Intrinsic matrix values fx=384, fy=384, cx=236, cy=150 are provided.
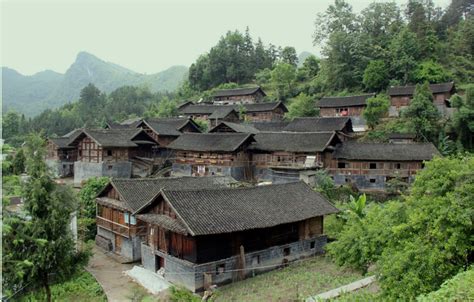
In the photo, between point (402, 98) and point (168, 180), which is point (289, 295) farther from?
point (402, 98)

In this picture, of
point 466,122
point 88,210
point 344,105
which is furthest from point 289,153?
point 88,210

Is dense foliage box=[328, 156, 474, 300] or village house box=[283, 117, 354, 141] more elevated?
village house box=[283, 117, 354, 141]

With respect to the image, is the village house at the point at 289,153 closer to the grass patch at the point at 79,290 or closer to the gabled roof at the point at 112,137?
the gabled roof at the point at 112,137

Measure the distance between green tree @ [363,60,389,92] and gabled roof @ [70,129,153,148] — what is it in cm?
3478

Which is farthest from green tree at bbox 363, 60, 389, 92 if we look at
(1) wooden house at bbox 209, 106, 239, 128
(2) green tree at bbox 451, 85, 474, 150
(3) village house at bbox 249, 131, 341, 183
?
(3) village house at bbox 249, 131, 341, 183

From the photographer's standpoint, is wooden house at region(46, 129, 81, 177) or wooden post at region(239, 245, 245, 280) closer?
wooden post at region(239, 245, 245, 280)

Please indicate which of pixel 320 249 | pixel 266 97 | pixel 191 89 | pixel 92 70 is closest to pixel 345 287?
pixel 320 249

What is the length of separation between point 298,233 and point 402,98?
1279 inches

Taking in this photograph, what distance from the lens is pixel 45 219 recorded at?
662 inches

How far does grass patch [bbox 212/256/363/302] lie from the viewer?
1819cm

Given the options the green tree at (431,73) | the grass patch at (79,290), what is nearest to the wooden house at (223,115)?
the green tree at (431,73)

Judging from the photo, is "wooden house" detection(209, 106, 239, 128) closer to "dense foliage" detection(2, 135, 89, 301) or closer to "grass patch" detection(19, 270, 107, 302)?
"grass patch" detection(19, 270, 107, 302)

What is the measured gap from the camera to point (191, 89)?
303 ft

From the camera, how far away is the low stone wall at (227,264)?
19.2 metres
